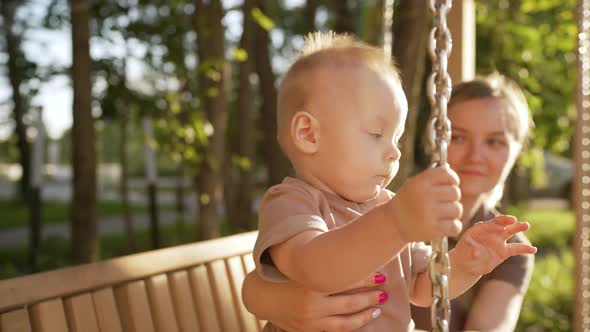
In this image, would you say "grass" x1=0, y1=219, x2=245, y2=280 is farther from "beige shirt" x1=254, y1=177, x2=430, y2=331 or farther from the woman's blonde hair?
"beige shirt" x1=254, y1=177, x2=430, y2=331

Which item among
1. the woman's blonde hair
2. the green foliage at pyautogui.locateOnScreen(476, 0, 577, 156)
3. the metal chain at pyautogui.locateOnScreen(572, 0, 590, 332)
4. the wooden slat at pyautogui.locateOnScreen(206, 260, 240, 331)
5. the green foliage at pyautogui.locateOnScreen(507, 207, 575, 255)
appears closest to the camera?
the wooden slat at pyautogui.locateOnScreen(206, 260, 240, 331)

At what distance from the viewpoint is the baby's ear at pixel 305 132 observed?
1570 millimetres

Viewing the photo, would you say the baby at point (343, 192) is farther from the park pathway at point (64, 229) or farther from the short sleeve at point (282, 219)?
the park pathway at point (64, 229)

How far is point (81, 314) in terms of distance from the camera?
1956 millimetres

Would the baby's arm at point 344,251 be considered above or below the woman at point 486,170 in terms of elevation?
above

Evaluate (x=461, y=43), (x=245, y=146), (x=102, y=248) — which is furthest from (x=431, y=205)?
(x=102, y=248)

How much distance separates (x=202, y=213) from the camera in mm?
4945

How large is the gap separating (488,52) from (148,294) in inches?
225

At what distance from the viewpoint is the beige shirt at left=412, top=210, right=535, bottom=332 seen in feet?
7.85

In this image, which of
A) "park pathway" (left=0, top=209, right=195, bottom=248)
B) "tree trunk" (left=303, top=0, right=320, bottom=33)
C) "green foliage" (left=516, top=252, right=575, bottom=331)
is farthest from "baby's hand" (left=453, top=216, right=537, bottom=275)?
"park pathway" (left=0, top=209, right=195, bottom=248)

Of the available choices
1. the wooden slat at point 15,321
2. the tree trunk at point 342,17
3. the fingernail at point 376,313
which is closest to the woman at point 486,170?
the fingernail at point 376,313

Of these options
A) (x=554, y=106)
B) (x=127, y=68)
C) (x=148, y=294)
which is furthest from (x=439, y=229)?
(x=554, y=106)

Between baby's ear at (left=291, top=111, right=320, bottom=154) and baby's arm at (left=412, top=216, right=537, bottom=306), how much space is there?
423 mm

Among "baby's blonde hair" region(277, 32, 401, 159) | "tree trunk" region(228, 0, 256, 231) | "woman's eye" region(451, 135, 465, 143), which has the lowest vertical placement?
"tree trunk" region(228, 0, 256, 231)
